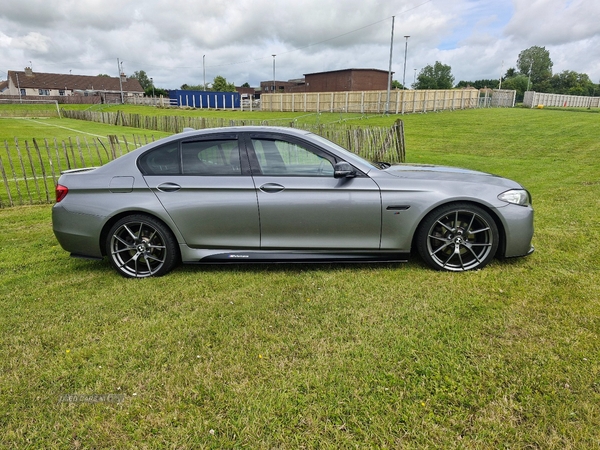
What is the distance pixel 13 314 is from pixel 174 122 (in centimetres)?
2372

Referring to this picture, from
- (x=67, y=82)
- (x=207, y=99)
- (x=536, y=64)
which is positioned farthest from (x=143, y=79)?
(x=536, y=64)

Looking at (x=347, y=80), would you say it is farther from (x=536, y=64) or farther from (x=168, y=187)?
(x=536, y=64)

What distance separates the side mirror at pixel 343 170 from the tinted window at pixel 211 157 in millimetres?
954

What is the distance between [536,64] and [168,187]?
129515 millimetres

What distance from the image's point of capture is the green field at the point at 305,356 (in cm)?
209

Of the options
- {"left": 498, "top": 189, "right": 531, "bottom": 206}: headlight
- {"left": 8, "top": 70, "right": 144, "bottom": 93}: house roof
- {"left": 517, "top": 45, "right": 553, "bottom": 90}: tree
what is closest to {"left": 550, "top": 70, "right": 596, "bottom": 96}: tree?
{"left": 517, "top": 45, "right": 553, "bottom": 90}: tree

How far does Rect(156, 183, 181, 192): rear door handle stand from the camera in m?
3.96

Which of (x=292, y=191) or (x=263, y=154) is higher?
(x=263, y=154)

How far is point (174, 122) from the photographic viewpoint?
25281 millimetres

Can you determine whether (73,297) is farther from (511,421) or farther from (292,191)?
(511,421)

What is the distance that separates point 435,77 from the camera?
112312mm

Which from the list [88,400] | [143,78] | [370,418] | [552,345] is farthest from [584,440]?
[143,78]

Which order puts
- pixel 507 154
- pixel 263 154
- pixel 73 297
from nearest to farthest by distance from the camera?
pixel 73 297
pixel 263 154
pixel 507 154

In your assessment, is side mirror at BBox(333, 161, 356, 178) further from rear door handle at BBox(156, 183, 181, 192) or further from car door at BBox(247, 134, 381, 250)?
rear door handle at BBox(156, 183, 181, 192)
